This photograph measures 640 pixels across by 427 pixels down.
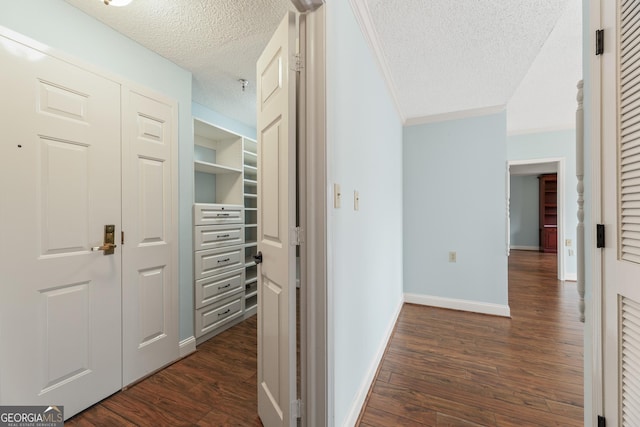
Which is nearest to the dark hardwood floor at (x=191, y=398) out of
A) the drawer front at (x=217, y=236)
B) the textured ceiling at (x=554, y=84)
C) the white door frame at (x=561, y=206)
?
the drawer front at (x=217, y=236)

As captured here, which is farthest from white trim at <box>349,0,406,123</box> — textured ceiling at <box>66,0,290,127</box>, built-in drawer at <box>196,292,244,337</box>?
built-in drawer at <box>196,292,244,337</box>

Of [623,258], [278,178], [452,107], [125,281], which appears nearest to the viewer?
[623,258]

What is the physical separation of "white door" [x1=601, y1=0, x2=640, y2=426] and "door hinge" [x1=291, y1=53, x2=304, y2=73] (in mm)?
1138

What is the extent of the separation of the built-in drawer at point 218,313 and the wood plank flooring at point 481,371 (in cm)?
155

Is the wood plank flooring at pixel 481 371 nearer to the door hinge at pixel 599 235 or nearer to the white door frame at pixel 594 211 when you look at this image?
the white door frame at pixel 594 211

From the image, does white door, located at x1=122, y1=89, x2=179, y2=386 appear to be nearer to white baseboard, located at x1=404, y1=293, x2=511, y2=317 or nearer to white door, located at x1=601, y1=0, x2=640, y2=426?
white door, located at x1=601, y1=0, x2=640, y2=426

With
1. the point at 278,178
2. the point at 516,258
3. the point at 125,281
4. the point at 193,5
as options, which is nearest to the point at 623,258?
the point at 278,178

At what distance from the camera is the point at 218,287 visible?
98.3 inches

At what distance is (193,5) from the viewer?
4.96 ft

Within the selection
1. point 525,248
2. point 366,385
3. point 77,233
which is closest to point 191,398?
point 366,385

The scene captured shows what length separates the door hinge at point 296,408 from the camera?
1119 millimetres

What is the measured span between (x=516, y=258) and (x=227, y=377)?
22.2 feet

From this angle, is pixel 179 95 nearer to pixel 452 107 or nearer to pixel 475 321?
pixel 452 107

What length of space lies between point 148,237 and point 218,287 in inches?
34.7
